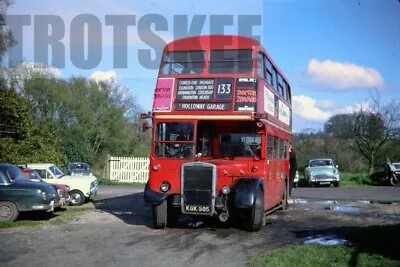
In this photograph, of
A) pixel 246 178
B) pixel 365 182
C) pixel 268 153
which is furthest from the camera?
pixel 365 182

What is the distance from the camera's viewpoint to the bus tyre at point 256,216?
11836 mm

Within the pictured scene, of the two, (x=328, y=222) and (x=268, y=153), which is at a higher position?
(x=268, y=153)

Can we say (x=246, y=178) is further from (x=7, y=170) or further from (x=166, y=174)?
(x=7, y=170)

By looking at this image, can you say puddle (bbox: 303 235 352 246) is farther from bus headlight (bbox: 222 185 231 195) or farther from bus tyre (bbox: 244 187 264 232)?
bus headlight (bbox: 222 185 231 195)

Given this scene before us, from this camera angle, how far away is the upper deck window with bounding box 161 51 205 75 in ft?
41.6

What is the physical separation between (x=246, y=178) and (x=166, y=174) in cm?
198

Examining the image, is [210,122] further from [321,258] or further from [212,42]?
[321,258]

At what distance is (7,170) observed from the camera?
45.6ft

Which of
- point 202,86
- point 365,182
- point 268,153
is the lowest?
point 365,182

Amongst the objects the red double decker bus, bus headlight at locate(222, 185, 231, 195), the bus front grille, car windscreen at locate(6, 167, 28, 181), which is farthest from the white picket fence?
bus headlight at locate(222, 185, 231, 195)

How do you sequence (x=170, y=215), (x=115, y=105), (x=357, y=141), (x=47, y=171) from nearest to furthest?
(x=170, y=215), (x=47, y=171), (x=357, y=141), (x=115, y=105)

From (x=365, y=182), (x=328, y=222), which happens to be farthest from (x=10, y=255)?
(x=365, y=182)

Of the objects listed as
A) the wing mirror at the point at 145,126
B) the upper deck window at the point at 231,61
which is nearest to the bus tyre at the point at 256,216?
the upper deck window at the point at 231,61

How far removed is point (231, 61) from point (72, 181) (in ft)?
32.8
